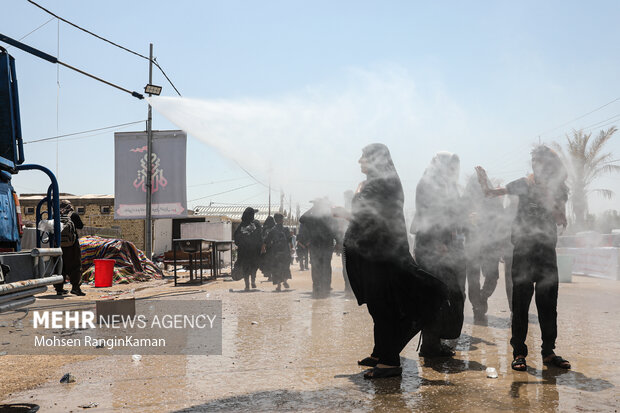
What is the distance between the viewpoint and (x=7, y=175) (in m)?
4.53

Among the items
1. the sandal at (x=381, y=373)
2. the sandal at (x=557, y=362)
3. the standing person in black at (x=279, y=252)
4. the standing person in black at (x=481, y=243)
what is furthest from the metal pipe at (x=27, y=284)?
the standing person in black at (x=279, y=252)

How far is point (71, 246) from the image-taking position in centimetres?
1121

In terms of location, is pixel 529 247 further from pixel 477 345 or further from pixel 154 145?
pixel 154 145

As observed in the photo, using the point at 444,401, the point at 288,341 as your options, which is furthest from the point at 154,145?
the point at 444,401

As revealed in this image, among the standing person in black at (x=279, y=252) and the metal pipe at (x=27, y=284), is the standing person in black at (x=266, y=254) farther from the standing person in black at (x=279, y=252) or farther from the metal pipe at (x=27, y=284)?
the metal pipe at (x=27, y=284)

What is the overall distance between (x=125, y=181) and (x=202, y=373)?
13.1 meters

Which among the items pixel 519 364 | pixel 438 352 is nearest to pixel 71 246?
pixel 438 352

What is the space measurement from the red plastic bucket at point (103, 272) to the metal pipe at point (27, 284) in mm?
8961

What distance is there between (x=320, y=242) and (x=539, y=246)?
6.07 m

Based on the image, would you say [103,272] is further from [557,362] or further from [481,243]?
[557,362]

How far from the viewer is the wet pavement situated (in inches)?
140

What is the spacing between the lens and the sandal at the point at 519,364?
4391 mm

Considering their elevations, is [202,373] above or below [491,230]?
below

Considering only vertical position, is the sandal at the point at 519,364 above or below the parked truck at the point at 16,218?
below
